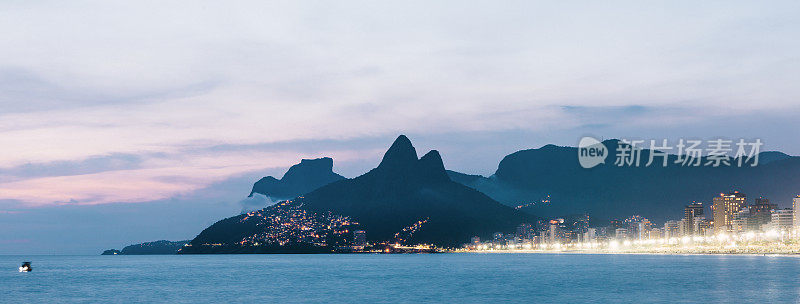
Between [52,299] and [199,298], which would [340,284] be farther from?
[52,299]

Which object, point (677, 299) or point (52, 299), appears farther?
point (52, 299)

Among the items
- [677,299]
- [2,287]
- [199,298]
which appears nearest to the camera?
[677,299]

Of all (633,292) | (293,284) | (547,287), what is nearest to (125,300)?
(293,284)

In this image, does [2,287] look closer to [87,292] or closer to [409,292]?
[87,292]

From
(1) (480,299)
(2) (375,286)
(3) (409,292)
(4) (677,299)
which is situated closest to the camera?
(4) (677,299)

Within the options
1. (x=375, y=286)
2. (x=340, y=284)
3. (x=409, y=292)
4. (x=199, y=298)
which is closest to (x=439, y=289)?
(x=409, y=292)

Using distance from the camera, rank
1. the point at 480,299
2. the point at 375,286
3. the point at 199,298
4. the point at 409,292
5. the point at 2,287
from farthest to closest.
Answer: the point at 2,287 < the point at 375,286 < the point at 409,292 < the point at 199,298 < the point at 480,299

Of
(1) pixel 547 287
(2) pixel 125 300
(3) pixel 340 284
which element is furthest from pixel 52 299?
(1) pixel 547 287

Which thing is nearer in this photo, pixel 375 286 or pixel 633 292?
pixel 633 292

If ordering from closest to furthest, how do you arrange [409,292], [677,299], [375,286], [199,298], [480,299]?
[677,299] < [480,299] < [199,298] < [409,292] < [375,286]
